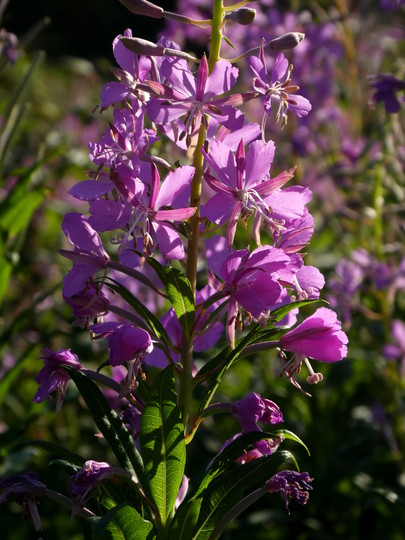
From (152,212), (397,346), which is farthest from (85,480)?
(397,346)

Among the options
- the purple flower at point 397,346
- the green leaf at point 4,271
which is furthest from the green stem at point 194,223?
the purple flower at point 397,346

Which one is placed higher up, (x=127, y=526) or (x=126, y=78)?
(x=126, y=78)

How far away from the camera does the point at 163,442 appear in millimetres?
1206

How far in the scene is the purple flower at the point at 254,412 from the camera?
122cm

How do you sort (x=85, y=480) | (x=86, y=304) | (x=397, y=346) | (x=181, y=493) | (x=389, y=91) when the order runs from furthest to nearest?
(x=397, y=346) < (x=389, y=91) < (x=181, y=493) < (x=86, y=304) < (x=85, y=480)

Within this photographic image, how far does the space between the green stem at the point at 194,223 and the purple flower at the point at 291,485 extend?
195mm

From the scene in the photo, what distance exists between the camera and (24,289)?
14.5 ft

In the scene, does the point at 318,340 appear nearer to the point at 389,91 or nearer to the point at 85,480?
the point at 85,480

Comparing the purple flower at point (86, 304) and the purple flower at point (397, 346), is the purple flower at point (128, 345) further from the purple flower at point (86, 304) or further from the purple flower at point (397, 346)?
the purple flower at point (397, 346)

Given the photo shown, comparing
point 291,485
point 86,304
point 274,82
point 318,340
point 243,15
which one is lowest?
point 291,485

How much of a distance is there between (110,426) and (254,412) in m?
0.25

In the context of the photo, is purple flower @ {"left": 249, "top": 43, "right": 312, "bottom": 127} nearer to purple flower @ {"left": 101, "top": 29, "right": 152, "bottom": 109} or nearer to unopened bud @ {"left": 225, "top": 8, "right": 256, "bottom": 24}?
unopened bud @ {"left": 225, "top": 8, "right": 256, "bottom": 24}

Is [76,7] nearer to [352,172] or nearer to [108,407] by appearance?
[352,172]

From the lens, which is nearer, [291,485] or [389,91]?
[291,485]
